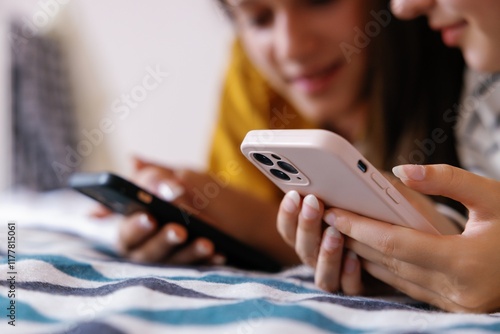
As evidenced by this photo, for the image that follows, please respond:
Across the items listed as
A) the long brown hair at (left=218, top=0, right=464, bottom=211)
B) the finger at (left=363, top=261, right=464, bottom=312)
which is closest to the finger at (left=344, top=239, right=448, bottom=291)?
the finger at (left=363, top=261, right=464, bottom=312)

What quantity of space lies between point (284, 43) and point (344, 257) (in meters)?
0.43

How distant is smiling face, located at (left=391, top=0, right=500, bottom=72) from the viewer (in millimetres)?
613

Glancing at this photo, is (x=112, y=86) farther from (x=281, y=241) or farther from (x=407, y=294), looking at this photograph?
(x=407, y=294)

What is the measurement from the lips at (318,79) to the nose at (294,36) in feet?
0.18

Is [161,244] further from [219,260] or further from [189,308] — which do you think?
[189,308]

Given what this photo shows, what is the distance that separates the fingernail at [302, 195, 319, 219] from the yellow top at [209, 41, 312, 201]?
0.55 metres

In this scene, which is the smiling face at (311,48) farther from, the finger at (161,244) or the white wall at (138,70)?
the white wall at (138,70)

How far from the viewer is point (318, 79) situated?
3.03 ft

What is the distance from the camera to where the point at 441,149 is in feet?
2.77

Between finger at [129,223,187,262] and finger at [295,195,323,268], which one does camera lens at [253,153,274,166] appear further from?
finger at [129,223,187,262]

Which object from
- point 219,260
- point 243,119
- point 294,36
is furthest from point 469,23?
point 243,119

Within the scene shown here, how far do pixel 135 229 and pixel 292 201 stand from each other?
25 centimetres

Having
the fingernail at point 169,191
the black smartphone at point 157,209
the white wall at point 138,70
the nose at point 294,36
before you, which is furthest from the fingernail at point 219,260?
the white wall at point 138,70

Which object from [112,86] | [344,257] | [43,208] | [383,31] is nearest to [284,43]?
[383,31]
